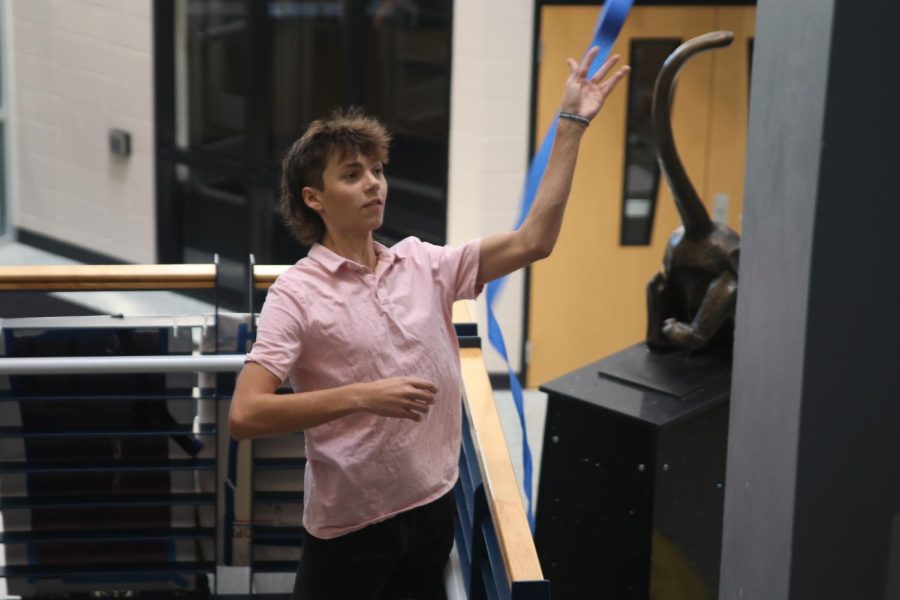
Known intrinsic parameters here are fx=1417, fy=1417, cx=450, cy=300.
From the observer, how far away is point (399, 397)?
234 cm

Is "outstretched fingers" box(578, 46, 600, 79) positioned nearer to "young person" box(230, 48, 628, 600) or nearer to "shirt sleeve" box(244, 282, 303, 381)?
"young person" box(230, 48, 628, 600)

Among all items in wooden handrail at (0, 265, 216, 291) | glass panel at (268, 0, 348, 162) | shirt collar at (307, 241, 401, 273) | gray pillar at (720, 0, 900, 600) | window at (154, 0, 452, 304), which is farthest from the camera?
glass panel at (268, 0, 348, 162)

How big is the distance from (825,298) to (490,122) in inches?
196

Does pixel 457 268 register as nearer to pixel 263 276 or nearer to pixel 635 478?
pixel 263 276

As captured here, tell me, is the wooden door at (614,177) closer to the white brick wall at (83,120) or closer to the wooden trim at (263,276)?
the white brick wall at (83,120)

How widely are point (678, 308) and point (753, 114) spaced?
1.74 metres

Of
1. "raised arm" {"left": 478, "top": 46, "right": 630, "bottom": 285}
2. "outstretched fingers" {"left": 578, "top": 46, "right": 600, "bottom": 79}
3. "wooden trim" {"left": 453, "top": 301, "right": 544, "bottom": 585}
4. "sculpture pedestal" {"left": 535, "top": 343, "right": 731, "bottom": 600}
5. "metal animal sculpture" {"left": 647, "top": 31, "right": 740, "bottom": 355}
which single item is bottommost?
"sculpture pedestal" {"left": 535, "top": 343, "right": 731, "bottom": 600}

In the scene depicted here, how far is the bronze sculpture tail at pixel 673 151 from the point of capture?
3756 mm

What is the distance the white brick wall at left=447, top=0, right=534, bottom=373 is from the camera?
6969mm

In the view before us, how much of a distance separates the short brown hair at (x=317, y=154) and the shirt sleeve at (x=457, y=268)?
217 mm

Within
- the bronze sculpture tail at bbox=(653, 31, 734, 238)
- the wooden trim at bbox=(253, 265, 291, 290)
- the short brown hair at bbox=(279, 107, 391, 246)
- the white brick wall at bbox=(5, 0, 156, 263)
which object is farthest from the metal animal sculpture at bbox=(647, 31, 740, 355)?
the white brick wall at bbox=(5, 0, 156, 263)

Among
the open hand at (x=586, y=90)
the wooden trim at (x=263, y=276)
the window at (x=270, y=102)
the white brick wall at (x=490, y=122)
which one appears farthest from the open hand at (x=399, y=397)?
the window at (x=270, y=102)

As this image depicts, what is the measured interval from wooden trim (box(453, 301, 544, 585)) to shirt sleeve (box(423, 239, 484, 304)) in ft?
1.27

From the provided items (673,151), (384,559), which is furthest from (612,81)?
(673,151)
